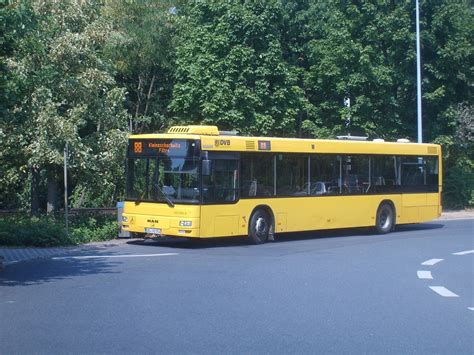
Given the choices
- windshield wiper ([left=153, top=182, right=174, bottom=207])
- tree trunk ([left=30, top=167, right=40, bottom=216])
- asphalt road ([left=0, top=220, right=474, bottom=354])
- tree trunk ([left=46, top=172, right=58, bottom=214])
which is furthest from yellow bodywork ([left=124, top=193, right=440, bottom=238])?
tree trunk ([left=46, top=172, right=58, bottom=214])

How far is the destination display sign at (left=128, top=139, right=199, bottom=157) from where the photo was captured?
57.8 feet

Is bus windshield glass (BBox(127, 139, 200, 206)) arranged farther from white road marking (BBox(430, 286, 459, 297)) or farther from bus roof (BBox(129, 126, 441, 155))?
white road marking (BBox(430, 286, 459, 297))

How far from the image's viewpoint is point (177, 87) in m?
27.5

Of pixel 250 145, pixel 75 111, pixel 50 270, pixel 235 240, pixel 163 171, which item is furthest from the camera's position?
pixel 75 111

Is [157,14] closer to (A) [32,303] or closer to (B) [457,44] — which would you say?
(B) [457,44]

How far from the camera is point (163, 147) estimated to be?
18.1 meters

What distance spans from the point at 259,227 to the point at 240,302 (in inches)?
341

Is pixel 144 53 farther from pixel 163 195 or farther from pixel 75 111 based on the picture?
pixel 163 195

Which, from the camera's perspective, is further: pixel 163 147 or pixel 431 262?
pixel 163 147

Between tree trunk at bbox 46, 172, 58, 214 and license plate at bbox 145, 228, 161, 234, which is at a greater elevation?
tree trunk at bbox 46, 172, 58, 214

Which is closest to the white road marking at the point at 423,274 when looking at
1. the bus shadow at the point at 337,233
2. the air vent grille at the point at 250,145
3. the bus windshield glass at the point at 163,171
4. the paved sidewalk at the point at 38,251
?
the bus windshield glass at the point at 163,171

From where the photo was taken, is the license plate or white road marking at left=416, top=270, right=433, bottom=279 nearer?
A: white road marking at left=416, top=270, right=433, bottom=279

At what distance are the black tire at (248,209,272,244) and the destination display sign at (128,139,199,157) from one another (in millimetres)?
2602

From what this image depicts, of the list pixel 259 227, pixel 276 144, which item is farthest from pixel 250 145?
pixel 259 227
